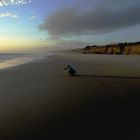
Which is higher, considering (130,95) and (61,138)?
(61,138)

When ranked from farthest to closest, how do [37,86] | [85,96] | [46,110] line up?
[37,86] → [85,96] → [46,110]

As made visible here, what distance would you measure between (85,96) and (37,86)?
2.94m

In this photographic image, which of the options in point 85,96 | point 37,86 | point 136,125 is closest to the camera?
point 136,125

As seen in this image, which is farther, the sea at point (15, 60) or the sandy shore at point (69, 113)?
the sea at point (15, 60)

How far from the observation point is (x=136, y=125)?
5230mm

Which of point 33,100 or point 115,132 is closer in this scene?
point 115,132

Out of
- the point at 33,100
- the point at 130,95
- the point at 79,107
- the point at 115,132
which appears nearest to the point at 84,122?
→ the point at 115,132

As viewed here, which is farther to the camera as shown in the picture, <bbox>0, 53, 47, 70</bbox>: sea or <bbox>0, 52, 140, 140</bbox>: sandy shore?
<bbox>0, 53, 47, 70</bbox>: sea

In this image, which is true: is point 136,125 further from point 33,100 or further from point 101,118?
point 33,100

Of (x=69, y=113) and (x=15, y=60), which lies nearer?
(x=69, y=113)

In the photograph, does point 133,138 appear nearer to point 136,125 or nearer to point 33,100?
→ point 136,125

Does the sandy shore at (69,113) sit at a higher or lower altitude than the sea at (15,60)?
higher

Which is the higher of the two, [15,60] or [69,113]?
[69,113]

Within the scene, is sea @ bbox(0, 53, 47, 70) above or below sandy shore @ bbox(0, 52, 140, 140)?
below
